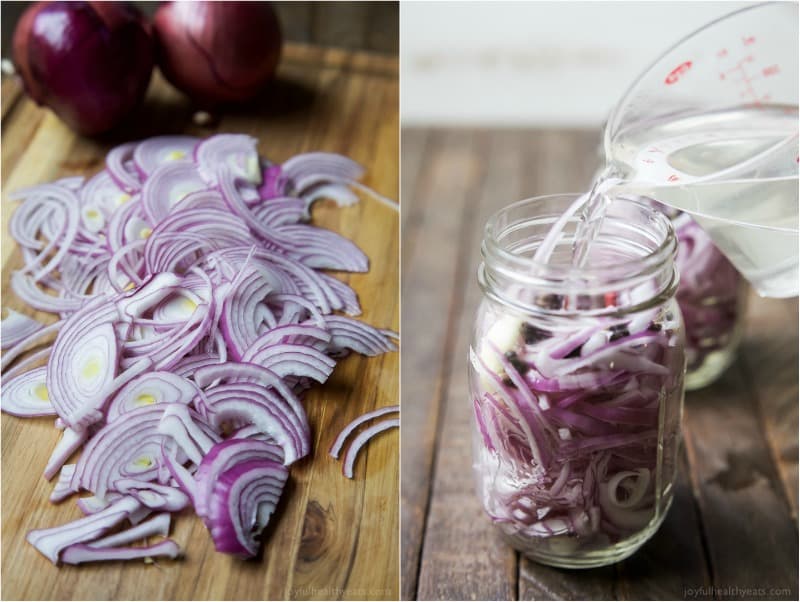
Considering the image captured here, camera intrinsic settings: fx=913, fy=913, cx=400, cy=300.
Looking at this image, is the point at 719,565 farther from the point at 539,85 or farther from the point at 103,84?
the point at 539,85

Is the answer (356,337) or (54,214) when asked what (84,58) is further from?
(356,337)

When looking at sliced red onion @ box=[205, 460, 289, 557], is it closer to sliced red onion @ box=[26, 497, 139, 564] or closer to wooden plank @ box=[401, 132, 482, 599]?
sliced red onion @ box=[26, 497, 139, 564]

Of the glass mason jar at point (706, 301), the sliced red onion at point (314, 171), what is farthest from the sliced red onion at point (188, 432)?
the glass mason jar at point (706, 301)

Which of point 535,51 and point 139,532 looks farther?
point 535,51

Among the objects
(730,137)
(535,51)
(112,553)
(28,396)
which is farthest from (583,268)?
(535,51)

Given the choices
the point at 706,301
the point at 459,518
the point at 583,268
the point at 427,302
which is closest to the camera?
the point at 583,268

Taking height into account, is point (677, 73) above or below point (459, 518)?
above

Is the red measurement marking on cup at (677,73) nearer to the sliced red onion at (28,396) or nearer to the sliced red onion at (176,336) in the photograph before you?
the sliced red onion at (176,336)
